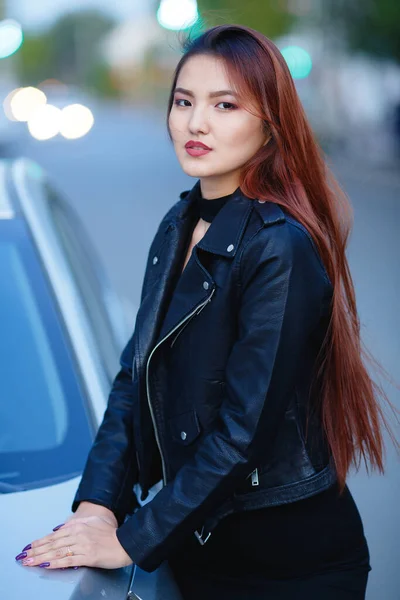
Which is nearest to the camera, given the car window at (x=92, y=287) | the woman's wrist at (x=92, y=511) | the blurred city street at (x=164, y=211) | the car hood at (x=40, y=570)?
the car hood at (x=40, y=570)

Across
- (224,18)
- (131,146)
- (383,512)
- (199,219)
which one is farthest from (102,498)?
(131,146)

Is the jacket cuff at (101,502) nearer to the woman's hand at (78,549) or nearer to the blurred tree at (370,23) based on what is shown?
the woman's hand at (78,549)

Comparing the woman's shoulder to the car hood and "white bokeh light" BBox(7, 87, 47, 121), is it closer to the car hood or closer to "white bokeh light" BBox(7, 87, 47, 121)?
the car hood

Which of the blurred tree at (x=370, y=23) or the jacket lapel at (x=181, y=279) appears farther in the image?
the blurred tree at (x=370, y=23)

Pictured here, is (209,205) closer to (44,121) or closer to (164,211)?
(164,211)

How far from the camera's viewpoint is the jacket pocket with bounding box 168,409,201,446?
159cm

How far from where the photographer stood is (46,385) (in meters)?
2.16

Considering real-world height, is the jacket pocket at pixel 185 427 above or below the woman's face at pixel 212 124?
below

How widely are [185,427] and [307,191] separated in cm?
53

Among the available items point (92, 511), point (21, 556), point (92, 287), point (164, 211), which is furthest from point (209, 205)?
point (164, 211)

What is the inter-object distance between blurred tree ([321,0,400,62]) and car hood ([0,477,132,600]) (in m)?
17.4

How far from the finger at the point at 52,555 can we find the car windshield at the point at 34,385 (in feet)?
1.06

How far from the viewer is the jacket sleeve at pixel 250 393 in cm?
149

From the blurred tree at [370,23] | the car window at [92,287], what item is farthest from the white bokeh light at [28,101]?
the car window at [92,287]
